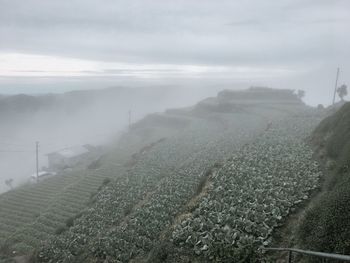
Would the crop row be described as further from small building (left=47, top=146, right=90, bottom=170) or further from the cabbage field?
small building (left=47, top=146, right=90, bottom=170)

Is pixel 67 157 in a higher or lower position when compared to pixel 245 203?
lower

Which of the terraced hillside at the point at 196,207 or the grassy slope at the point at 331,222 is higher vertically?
the grassy slope at the point at 331,222

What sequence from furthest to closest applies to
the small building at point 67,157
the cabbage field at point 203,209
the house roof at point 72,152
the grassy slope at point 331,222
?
the house roof at point 72,152, the small building at point 67,157, the cabbage field at point 203,209, the grassy slope at point 331,222

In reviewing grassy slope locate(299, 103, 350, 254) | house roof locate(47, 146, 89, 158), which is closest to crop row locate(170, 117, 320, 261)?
grassy slope locate(299, 103, 350, 254)

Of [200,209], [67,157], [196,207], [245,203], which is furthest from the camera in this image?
[67,157]

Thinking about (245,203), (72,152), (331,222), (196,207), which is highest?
(331,222)

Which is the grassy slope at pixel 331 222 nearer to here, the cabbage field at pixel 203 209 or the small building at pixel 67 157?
the cabbage field at pixel 203 209

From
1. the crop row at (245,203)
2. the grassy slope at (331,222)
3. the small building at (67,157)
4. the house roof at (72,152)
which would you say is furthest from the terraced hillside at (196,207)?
the house roof at (72,152)

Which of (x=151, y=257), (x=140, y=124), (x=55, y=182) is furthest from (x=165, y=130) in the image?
(x=151, y=257)

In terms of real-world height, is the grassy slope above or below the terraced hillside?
above

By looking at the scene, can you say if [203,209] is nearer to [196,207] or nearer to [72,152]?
[196,207]

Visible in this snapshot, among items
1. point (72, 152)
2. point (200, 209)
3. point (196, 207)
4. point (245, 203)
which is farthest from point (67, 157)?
point (245, 203)

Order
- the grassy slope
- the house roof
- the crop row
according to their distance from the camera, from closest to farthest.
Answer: the grassy slope
the crop row
the house roof

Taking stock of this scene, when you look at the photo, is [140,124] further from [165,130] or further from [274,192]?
[274,192]
